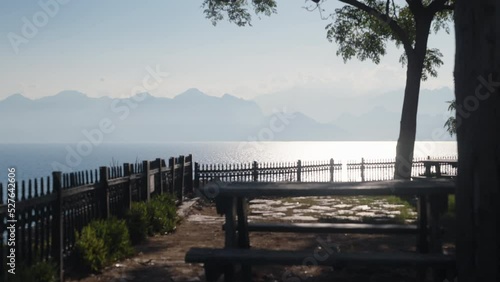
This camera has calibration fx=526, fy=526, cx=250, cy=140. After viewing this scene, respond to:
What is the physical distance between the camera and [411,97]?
60.9 ft

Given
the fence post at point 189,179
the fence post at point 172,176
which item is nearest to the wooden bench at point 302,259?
the fence post at point 172,176

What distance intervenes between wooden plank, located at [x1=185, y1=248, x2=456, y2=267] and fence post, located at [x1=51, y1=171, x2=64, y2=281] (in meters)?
3.04

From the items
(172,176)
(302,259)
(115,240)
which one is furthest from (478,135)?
(172,176)

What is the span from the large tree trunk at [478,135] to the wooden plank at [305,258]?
1.68 ft

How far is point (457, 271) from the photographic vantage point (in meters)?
4.76

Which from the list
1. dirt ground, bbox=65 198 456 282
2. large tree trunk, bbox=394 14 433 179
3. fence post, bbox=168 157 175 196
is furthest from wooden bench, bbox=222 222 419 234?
large tree trunk, bbox=394 14 433 179

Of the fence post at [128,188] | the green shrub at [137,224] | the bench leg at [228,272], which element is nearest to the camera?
the bench leg at [228,272]

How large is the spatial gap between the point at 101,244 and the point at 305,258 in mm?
4180

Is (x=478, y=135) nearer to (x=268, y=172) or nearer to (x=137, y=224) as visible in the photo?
(x=137, y=224)

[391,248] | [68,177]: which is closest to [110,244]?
[68,177]

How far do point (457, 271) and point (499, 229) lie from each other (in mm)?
643

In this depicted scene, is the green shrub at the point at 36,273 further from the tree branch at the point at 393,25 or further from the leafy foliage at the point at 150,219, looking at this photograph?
the tree branch at the point at 393,25

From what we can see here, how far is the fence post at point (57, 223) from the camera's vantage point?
7570 mm

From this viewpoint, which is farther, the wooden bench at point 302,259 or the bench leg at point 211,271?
the bench leg at point 211,271
